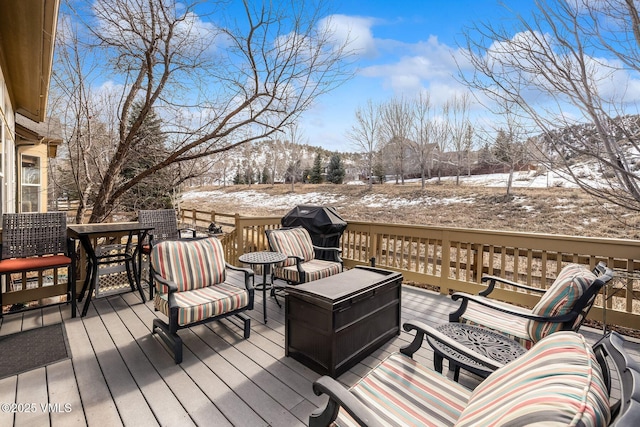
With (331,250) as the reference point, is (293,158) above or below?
above

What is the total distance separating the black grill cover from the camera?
4.92 metres

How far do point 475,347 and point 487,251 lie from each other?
2.64 m

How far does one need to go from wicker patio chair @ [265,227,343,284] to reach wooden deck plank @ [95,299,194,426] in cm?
172

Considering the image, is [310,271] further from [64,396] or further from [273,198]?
[273,198]

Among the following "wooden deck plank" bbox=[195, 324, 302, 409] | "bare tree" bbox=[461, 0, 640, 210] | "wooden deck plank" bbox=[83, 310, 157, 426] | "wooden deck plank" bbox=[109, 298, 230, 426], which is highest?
"bare tree" bbox=[461, 0, 640, 210]

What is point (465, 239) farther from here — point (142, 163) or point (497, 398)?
point (142, 163)

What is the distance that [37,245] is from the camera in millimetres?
3451

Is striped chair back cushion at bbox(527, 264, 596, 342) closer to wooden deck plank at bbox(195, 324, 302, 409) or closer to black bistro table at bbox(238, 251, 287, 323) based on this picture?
wooden deck plank at bbox(195, 324, 302, 409)

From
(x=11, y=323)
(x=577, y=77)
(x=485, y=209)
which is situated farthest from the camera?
(x=485, y=209)

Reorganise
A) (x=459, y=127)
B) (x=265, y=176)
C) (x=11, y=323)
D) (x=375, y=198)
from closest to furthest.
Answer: (x=11, y=323), (x=459, y=127), (x=375, y=198), (x=265, y=176)

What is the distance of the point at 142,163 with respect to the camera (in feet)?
27.0

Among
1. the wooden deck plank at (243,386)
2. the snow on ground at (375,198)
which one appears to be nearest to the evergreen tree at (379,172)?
the snow on ground at (375,198)

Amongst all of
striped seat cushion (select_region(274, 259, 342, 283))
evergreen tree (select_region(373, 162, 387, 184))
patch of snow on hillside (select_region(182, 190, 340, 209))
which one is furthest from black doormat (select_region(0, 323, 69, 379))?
evergreen tree (select_region(373, 162, 387, 184))

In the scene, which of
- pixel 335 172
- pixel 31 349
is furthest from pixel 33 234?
pixel 335 172
